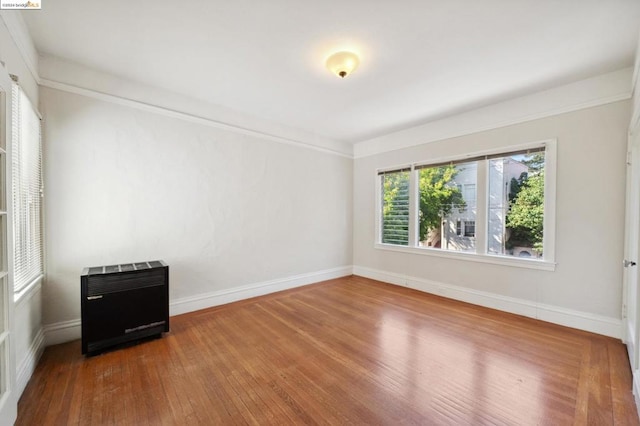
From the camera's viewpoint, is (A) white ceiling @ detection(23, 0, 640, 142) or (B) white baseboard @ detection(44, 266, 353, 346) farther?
(B) white baseboard @ detection(44, 266, 353, 346)

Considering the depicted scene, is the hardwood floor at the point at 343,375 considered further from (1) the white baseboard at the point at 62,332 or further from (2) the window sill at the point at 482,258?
(2) the window sill at the point at 482,258

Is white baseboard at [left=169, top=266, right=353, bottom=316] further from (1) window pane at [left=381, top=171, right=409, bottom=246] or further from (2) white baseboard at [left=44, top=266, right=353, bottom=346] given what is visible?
(1) window pane at [left=381, top=171, right=409, bottom=246]

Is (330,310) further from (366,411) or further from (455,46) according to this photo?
(455,46)

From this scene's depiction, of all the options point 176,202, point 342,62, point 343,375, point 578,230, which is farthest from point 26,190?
→ point 578,230

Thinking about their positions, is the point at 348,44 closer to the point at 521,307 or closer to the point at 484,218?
the point at 484,218

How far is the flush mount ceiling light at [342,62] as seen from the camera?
236cm

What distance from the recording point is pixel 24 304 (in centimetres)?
205

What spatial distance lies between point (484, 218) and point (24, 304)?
191 inches

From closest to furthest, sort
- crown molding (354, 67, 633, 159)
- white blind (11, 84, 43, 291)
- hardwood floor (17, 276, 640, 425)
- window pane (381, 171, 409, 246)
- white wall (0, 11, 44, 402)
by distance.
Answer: hardwood floor (17, 276, 640, 425), white wall (0, 11, 44, 402), white blind (11, 84, 43, 291), crown molding (354, 67, 633, 159), window pane (381, 171, 409, 246)

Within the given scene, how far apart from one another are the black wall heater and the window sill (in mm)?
3583

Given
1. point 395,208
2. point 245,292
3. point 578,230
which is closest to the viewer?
point 578,230

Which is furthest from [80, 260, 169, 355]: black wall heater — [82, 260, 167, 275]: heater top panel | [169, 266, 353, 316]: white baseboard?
[169, 266, 353, 316]: white baseboard

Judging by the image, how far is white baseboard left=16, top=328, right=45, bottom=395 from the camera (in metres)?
1.86

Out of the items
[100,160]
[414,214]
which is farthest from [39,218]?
[414,214]
